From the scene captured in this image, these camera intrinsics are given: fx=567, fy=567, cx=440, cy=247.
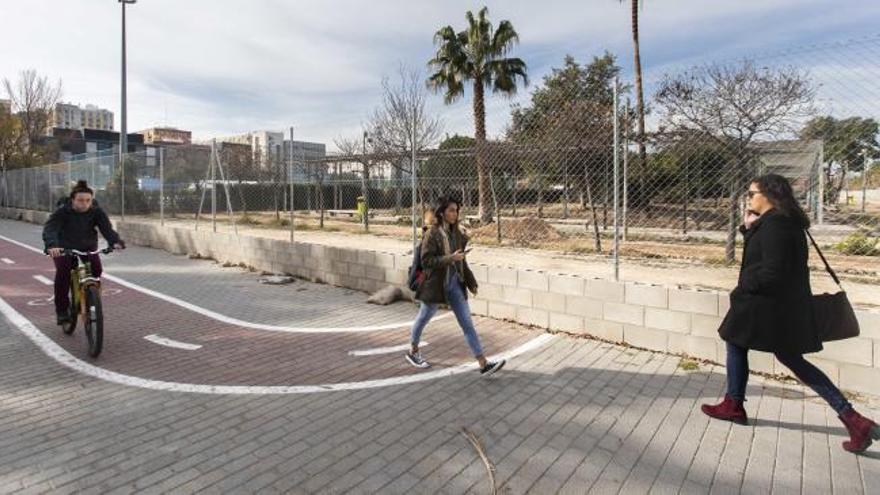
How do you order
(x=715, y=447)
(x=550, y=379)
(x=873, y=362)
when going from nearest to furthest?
(x=715, y=447)
(x=873, y=362)
(x=550, y=379)

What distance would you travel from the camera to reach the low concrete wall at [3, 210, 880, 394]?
430cm

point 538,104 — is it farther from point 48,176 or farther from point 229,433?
point 48,176

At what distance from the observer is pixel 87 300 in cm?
529

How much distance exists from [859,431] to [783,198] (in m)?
1.44

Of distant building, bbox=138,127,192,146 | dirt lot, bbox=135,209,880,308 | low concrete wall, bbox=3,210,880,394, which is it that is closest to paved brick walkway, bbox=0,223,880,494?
low concrete wall, bbox=3,210,880,394

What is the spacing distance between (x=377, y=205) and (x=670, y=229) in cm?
1259

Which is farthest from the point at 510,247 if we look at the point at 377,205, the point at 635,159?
the point at 377,205

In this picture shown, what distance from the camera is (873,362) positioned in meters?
4.20

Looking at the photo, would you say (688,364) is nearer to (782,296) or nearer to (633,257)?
(782,296)

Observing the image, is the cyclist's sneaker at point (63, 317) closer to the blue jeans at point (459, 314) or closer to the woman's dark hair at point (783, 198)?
the blue jeans at point (459, 314)

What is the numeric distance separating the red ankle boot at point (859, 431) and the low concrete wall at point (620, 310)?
3.56 feet

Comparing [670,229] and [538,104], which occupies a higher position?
[538,104]

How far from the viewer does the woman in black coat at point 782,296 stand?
332 cm

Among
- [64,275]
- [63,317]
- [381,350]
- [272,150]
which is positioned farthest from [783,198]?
[272,150]
